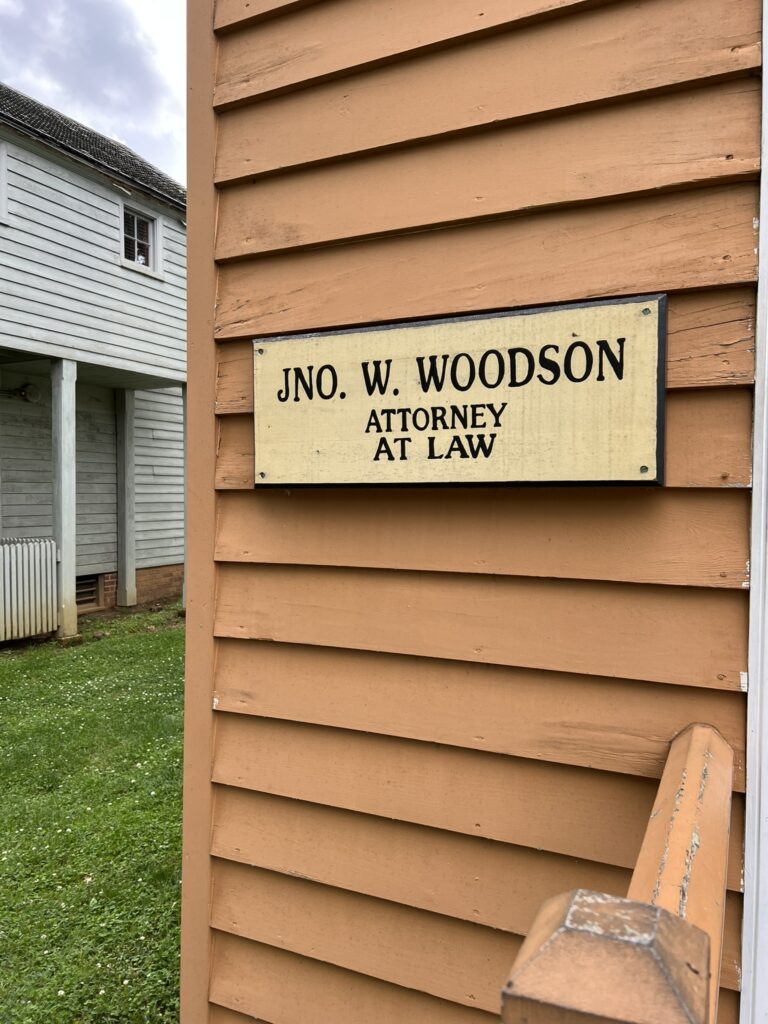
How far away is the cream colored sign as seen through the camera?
3.97 ft

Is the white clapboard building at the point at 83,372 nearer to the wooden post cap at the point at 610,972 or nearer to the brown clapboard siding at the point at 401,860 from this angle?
the brown clapboard siding at the point at 401,860

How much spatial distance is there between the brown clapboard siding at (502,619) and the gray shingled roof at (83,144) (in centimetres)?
778

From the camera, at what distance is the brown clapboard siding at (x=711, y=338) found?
1152 mm

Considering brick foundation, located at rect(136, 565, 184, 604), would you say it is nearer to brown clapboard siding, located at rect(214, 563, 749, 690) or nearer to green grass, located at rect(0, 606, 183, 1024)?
green grass, located at rect(0, 606, 183, 1024)

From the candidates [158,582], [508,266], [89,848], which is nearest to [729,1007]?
[508,266]

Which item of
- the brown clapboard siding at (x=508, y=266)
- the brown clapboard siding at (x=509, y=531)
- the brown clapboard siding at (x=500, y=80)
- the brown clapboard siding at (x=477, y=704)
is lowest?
the brown clapboard siding at (x=477, y=704)

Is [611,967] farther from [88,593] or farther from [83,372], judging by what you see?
[88,593]

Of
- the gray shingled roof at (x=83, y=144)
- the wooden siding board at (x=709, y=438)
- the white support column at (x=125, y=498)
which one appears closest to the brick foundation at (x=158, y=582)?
the white support column at (x=125, y=498)

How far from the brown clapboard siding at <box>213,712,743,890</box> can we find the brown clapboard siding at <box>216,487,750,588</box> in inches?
15.3

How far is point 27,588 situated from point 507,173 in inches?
299

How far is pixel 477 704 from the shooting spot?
1.39 metres

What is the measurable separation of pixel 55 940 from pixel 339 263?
9.41 feet

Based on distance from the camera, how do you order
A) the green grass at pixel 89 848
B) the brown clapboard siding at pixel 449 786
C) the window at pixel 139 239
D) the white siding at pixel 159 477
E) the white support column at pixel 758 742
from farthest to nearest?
the white siding at pixel 159 477, the window at pixel 139 239, the green grass at pixel 89 848, the brown clapboard siding at pixel 449 786, the white support column at pixel 758 742

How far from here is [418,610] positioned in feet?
4.79
